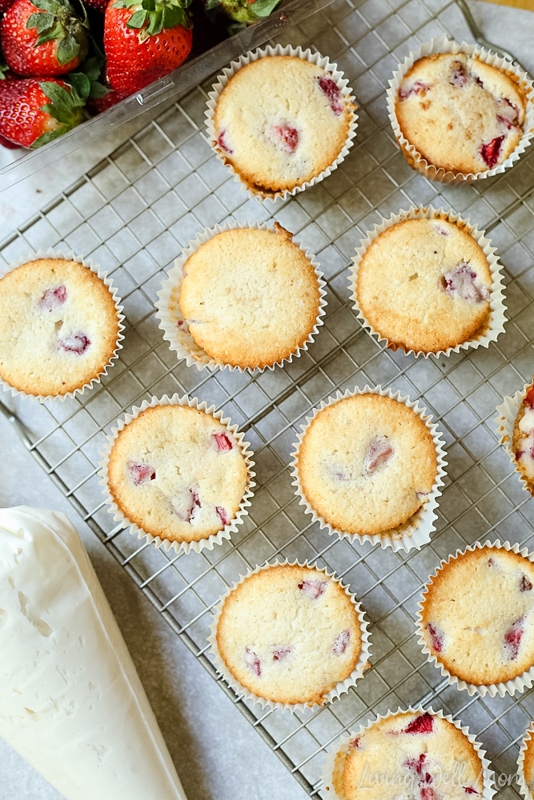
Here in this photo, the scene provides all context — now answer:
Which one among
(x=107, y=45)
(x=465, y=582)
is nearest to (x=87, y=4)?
(x=107, y=45)

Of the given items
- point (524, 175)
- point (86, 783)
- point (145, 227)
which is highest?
point (145, 227)

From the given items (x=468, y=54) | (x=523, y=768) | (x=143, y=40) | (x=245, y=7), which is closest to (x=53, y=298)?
(x=143, y=40)

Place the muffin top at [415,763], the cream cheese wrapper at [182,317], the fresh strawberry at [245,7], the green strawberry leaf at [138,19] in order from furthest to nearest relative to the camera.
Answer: the cream cheese wrapper at [182,317], the muffin top at [415,763], the fresh strawberry at [245,7], the green strawberry leaf at [138,19]

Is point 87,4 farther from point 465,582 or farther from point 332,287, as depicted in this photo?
point 465,582

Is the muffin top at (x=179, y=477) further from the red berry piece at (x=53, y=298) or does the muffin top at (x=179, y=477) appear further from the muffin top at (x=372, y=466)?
the red berry piece at (x=53, y=298)

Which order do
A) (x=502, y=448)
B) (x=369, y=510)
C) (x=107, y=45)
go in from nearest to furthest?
(x=107, y=45) → (x=369, y=510) → (x=502, y=448)

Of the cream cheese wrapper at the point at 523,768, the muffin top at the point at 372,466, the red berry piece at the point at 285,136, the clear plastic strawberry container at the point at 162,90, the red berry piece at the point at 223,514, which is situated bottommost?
the cream cheese wrapper at the point at 523,768

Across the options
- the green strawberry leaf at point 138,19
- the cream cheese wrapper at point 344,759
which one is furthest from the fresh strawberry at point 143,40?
the cream cheese wrapper at point 344,759

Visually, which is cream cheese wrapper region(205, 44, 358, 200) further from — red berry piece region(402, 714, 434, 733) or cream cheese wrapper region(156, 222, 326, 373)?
red berry piece region(402, 714, 434, 733)
